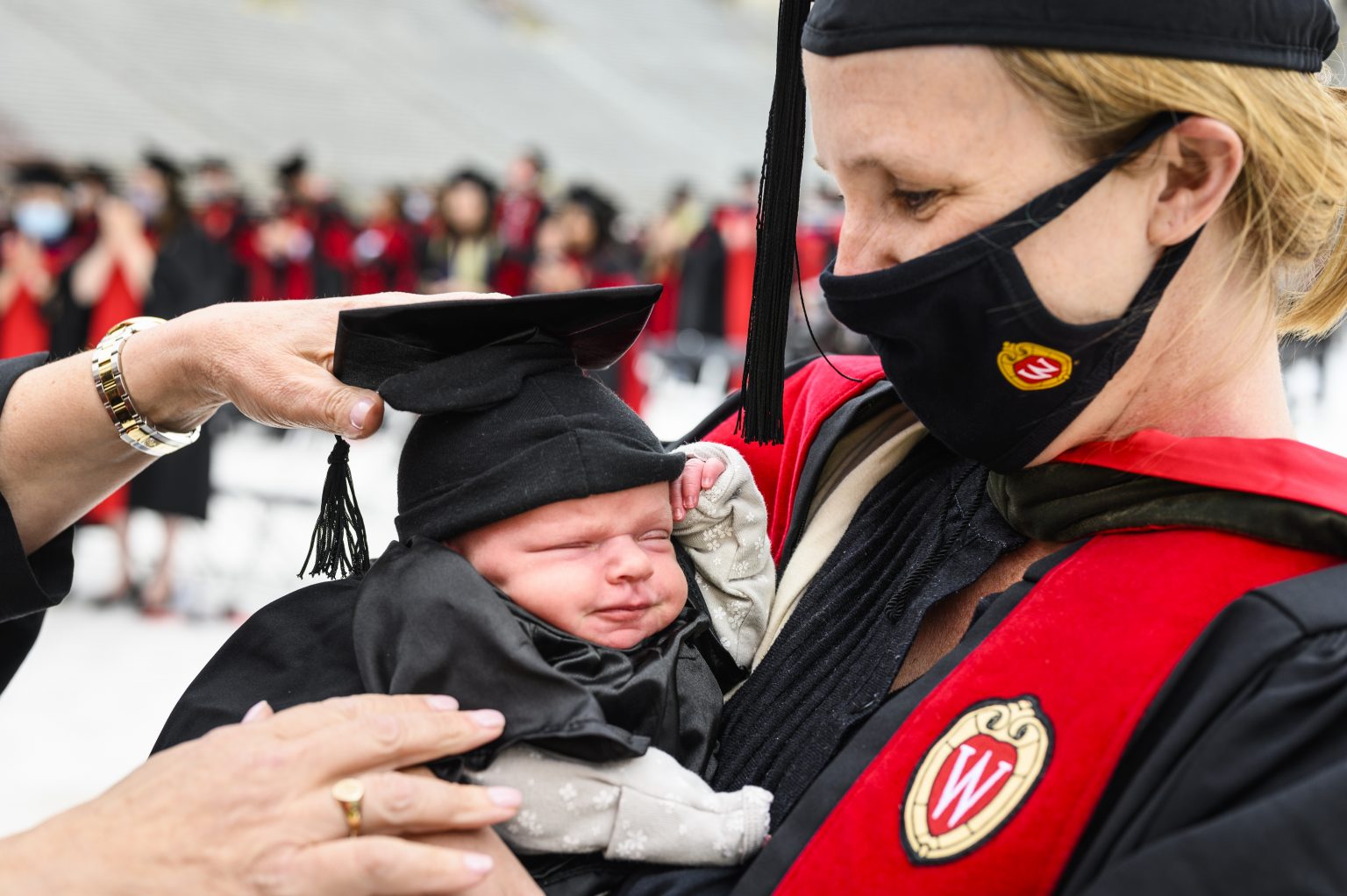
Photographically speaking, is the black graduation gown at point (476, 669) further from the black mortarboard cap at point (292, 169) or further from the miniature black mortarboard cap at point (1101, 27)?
the black mortarboard cap at point (292, 169)

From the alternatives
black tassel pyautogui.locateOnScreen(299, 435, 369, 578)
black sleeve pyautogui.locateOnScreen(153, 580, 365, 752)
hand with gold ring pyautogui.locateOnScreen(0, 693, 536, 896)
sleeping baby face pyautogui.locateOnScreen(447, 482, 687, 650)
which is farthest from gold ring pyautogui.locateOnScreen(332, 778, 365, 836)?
black tassel pyautogui.locateOnScreen(299, 435, 369, 578)

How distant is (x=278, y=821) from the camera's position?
4.30 feet

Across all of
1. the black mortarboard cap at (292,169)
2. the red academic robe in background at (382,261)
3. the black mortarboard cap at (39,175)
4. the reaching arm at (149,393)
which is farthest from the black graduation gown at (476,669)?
the black mortarboard cap at (292,169)

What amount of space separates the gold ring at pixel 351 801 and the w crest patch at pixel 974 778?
54 cm

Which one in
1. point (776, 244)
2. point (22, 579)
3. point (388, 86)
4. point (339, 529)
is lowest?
point (22, 579)

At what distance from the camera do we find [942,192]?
4.52 feet

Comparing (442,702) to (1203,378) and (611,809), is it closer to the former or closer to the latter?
(611,809)

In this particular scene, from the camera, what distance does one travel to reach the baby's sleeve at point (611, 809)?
145cm

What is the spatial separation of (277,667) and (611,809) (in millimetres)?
473

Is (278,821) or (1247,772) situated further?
(278,821)

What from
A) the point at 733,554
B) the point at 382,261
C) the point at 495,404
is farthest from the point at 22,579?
the point at 382,261

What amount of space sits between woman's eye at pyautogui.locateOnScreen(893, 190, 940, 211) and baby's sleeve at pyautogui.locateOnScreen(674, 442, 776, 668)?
1.74 feet

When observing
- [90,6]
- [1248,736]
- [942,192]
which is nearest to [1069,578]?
[1248,736]

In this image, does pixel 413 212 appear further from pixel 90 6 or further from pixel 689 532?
pixel 90 6
